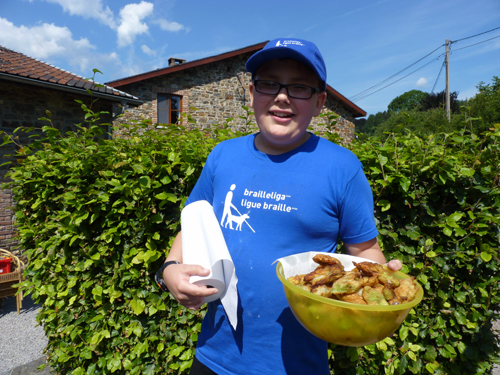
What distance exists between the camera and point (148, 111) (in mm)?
11117

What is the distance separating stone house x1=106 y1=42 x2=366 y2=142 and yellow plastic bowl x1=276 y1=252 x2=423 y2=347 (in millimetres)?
10125

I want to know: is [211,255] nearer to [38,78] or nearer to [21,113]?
[38,78]

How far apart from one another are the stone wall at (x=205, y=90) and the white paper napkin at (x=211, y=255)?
997 centimetres

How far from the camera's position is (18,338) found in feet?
13.6

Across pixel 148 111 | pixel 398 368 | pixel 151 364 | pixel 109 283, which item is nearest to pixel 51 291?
pixel 109 283

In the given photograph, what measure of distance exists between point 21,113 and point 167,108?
549 cm

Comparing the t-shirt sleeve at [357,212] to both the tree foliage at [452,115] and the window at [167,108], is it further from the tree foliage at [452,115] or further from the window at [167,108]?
the window at [167,108]

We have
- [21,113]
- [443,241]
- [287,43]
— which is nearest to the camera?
[287,43]

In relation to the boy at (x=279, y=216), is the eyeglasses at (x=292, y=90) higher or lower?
higher

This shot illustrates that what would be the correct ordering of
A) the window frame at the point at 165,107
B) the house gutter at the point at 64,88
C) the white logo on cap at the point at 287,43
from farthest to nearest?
the window frame at the point at 165,107
the house gutter at the point at 64,88
the white logo on cap at the point at 287,43

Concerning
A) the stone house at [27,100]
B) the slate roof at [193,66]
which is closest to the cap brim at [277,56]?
the stone house at [27,100]

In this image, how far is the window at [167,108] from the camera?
37.6 ft

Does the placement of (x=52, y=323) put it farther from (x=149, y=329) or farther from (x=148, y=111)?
(x=148, y=111)

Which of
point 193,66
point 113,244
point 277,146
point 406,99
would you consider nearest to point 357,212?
point 277,146
